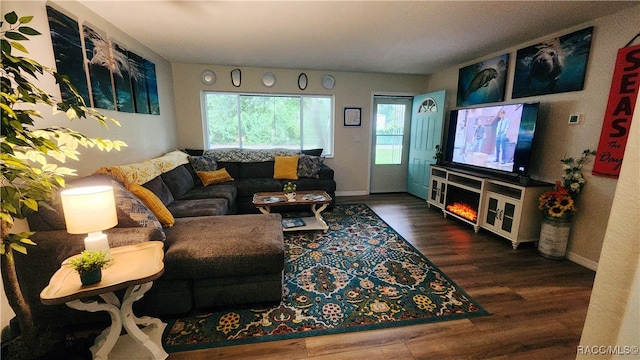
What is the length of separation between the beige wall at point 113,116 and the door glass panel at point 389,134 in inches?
142

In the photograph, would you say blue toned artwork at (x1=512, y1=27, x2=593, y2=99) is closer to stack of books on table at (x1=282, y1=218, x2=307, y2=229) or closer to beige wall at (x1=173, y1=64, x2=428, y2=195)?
beige wall at (x1=173, y1=64, x2=428, y2=195)

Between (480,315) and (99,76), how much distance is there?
3.67m

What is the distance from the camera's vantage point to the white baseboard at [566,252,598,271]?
7.79ft

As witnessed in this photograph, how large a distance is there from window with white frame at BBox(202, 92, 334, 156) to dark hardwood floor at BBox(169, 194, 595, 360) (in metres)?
2.78

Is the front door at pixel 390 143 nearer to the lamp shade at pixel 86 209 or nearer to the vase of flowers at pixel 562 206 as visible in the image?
the vase of flowers at pixel 562 206

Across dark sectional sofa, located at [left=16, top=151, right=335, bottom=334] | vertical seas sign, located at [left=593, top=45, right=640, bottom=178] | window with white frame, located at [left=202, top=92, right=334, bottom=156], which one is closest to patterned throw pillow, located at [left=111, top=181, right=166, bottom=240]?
dark sectional sofa, located at [left=16, top=151, right=335, bottom=334]

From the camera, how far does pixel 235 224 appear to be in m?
2.12

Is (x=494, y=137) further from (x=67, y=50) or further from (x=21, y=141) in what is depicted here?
(x=67, y=50)

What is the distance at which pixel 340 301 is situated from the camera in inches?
75.6

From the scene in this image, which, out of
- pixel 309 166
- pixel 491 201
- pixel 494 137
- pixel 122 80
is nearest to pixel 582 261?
pixel 491 201

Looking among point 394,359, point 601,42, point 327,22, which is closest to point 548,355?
point 394,359

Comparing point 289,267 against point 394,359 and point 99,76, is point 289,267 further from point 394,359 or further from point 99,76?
point 99,76

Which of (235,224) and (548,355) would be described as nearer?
(548,355)

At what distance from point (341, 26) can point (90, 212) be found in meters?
2.49
